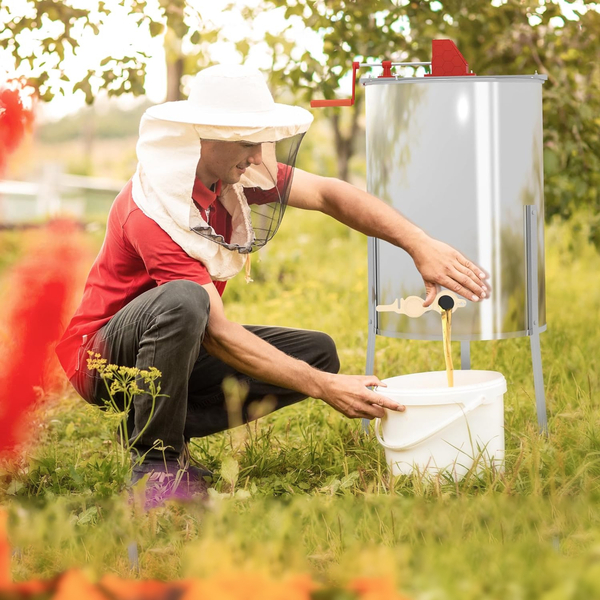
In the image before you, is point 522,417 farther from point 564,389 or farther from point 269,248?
point 269,248

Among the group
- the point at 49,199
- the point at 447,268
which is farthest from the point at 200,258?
the point at 49,199

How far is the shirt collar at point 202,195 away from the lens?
254cm

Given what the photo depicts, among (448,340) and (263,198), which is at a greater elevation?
(263,198)

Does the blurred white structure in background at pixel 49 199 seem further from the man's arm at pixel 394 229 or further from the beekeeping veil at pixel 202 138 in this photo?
the beekeeping veil at pixel 202 138

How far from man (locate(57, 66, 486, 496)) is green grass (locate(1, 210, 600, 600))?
21 centimetres

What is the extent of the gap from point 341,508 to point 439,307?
2.73 feet

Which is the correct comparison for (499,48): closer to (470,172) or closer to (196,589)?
(470,172)

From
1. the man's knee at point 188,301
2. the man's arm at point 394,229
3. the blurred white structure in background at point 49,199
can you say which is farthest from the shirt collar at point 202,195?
the blurred white structure in background at point 49,199

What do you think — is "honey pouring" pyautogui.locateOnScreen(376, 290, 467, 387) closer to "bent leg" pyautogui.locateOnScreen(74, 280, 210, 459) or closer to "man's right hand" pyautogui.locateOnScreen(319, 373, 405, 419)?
"man's right hand" pyautogui.locateOnScreen(319, 373, 405, 419)

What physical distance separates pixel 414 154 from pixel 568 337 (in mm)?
1708

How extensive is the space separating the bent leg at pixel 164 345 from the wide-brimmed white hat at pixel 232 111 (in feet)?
1.42

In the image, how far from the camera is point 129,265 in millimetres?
2641

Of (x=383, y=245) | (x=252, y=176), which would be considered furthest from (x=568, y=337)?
(x=252, y=176)

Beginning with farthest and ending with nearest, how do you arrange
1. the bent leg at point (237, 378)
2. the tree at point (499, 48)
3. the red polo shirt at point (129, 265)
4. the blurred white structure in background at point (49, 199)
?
the blurred white structure in background at point (49, 199) < the tree at point (499, 48) < the bent leg at point (237, 378) < the red polo shirt at point (129, 265)
